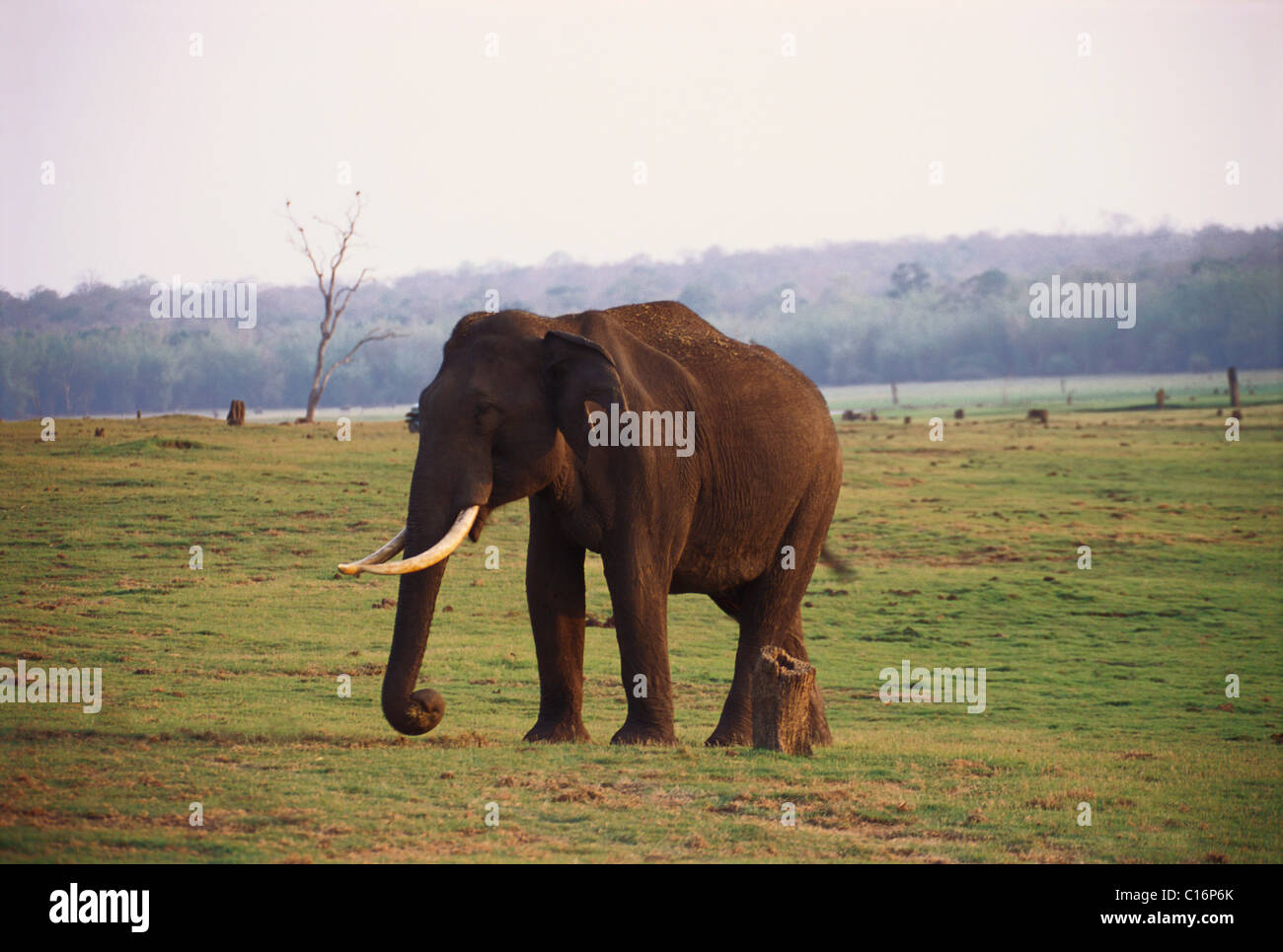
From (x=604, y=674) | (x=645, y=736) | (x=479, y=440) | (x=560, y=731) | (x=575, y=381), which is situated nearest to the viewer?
(x=479, y=440)

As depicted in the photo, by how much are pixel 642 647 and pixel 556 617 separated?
890 mm

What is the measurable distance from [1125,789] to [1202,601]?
15851 mm

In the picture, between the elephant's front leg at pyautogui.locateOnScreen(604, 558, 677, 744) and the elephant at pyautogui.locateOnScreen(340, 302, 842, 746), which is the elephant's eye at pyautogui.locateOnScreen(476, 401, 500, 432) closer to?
the elephant at pyautogui.locateOnScreen(340, 302, 842, 746)

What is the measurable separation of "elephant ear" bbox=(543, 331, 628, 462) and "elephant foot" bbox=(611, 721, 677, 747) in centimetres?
245

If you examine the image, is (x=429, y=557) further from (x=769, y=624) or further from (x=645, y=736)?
(x=769, y=624)

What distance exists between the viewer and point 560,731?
13.6 metres

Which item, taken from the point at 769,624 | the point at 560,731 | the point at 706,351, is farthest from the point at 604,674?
the point at 706,351

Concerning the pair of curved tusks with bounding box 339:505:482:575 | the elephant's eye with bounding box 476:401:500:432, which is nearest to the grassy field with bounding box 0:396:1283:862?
the pair of curved tusks with bounding box 339:505:482:575

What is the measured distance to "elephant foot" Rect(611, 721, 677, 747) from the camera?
13227mm

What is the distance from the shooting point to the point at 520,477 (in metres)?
12.7
